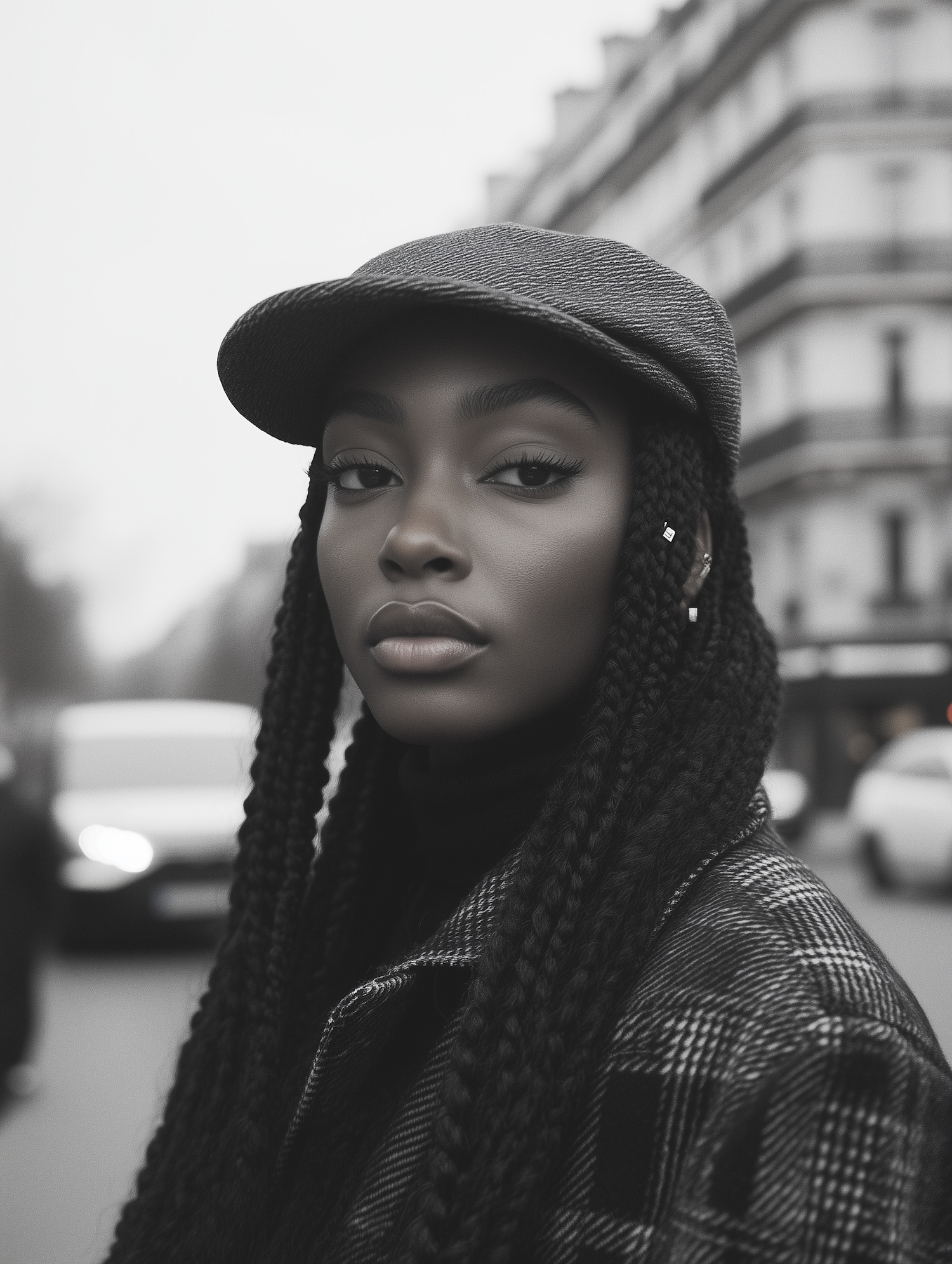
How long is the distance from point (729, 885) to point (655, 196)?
125 ft

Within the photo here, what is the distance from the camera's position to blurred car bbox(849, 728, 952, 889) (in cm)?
1398

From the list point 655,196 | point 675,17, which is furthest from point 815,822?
point 675,17

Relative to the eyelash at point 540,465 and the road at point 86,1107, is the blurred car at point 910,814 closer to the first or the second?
the road at point 86,1107

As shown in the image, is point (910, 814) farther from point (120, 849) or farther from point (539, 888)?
point (539, 888)

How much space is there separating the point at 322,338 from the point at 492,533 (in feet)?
1.06

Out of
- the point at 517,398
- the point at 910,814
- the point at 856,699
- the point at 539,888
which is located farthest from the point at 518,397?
the point at 856,699

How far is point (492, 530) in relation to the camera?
1.56 m

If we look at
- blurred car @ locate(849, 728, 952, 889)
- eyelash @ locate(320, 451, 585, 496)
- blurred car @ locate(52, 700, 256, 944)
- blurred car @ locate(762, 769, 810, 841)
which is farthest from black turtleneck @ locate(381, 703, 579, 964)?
blurred car @ locate(762, 769, 810, 841)

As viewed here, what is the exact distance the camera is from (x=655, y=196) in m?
37.4

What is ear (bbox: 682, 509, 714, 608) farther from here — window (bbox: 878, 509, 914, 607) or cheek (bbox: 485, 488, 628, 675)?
window (bbox: 878, 509, 914, 607)

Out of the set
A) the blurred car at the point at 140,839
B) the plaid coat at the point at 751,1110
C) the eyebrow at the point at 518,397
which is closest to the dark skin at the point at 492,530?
the eyebrow at the point at 518,397

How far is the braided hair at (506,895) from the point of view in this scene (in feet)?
4.37

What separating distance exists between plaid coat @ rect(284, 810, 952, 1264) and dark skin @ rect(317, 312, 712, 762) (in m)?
0.30

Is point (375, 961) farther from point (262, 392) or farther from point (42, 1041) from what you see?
point (42, 1041)
